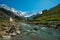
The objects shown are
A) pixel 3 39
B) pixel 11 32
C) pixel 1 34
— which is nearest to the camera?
pixel 3 39

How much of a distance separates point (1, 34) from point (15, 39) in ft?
17.6

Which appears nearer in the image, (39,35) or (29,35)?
(39,35)

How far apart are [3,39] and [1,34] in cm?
444

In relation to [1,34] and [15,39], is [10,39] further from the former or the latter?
[1,34]

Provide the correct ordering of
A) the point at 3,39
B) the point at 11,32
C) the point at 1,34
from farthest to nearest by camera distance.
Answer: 1. the point at 11,32
2. the point at 1,34
3. the point at 3,39

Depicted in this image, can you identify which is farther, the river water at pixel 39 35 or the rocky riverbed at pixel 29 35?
the river water at pixel 39 35

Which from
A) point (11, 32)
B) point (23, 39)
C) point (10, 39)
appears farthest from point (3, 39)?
point (11, 32)

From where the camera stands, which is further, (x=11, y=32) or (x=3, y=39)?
(x=11, y=32)

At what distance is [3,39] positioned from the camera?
47.4 meters

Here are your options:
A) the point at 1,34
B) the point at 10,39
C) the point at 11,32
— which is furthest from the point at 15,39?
the point at 11,32

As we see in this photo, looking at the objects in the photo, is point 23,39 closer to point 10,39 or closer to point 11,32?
point 10,39

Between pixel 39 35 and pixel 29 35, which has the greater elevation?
pixel 29 35

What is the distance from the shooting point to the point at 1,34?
51.6m

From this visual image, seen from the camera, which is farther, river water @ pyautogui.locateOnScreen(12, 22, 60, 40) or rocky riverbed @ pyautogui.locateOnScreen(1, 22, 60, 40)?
river water @ pyautogui.locateOnScreen(12, 22, 60, 40)
